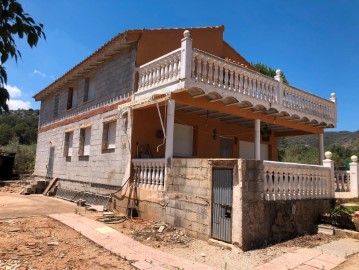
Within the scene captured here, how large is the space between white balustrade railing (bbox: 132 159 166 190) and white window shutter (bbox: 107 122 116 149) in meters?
2.07

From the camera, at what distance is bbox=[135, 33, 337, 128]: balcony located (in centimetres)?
816

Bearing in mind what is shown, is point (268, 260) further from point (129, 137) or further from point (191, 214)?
point (129, 137)

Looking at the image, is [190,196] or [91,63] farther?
[91,63]

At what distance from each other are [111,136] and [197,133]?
339cm

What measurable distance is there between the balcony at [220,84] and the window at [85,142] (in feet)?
14.8

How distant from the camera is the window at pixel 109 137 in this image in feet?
37.4

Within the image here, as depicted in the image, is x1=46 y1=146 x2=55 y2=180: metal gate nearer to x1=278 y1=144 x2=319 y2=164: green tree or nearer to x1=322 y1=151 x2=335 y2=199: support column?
x1=322 y1=151 x2=335 y2=199: support column

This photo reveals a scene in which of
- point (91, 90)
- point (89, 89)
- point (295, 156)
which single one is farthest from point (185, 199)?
point (295, 156)

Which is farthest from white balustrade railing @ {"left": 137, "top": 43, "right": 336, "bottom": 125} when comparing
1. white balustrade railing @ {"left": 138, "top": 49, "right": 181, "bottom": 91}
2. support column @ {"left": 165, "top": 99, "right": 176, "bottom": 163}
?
support column @ {"left": 165, "top": 99, "right": 176, "bottom": 163}

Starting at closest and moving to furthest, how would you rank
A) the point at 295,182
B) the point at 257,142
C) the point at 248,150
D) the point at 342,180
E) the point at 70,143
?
1. the point at 295,182
2. the point at 257,142
3. the point at 342,180
4. the point at 248,150
5. the point at 70,143

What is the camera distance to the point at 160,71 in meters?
9.08

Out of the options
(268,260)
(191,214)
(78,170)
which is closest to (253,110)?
(191,214)

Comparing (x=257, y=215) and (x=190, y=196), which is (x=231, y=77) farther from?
(x=257, y=215)

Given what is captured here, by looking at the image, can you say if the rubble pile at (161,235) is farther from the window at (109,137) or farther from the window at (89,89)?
the window at (89,89)
